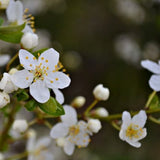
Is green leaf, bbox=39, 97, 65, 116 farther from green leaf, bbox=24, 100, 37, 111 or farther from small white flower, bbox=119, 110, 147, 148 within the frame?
small white flower, bbox=119, 110, 147, 148

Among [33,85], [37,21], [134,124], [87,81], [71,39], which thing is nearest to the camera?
[33,85]


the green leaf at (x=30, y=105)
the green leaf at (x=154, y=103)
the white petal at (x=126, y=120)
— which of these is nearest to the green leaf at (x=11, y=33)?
the green leaf at (x=30, y=105)

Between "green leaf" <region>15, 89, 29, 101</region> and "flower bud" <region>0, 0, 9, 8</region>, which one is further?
"flower bud" <region>0, 0, 9, 8</region>

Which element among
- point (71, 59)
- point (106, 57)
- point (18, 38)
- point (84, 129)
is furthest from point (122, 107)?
point (18, 38)

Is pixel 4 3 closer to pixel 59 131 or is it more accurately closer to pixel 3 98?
pixel 3 98

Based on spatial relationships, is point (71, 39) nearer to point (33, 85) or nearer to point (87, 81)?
point (87, 81)

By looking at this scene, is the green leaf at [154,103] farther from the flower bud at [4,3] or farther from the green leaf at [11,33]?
the flower bud at [4,3]

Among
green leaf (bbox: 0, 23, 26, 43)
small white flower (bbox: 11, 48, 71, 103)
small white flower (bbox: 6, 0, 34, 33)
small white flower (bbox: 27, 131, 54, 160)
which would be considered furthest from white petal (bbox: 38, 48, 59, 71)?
small white flower (bbox: 27, 131, 54, 160)
